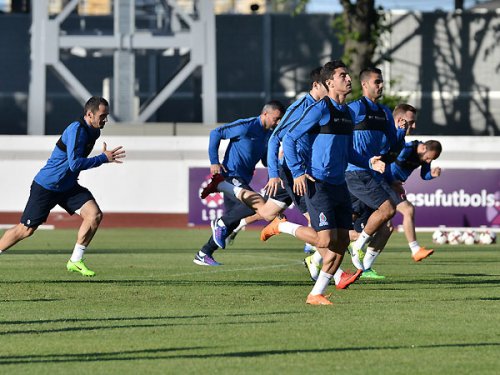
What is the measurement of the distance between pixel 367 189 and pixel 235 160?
109 inches

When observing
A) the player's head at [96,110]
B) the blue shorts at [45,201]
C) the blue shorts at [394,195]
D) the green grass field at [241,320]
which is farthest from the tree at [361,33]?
the player's head at [96,110]

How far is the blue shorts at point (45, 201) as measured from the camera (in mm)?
15617

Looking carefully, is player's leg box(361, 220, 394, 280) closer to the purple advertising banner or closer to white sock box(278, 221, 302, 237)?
white sock box(278, 221, 302, 237)

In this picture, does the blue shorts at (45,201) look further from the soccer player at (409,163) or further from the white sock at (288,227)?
the soccer player at (409,163)

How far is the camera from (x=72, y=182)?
1589 centimetres

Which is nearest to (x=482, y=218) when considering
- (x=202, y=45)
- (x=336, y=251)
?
(x=202, y=45)

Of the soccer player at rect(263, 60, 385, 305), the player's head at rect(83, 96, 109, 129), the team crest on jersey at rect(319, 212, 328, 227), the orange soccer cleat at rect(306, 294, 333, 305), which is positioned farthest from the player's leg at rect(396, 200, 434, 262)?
the orange soccer cleat at rect(306, 294, 333, 305)

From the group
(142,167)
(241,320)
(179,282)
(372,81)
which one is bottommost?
(142,167)

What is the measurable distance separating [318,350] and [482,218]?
21.6m

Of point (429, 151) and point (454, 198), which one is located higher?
point (429, 151)

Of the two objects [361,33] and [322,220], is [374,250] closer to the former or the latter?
[322,220]

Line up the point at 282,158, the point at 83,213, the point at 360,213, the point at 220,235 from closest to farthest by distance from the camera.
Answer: the point at 282,158 < the point at 83,213 < the point at 360,213 < the point at 220,235

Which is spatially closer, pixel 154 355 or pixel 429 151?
pixel 154 355

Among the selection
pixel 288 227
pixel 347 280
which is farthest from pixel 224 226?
pixel 347 280
